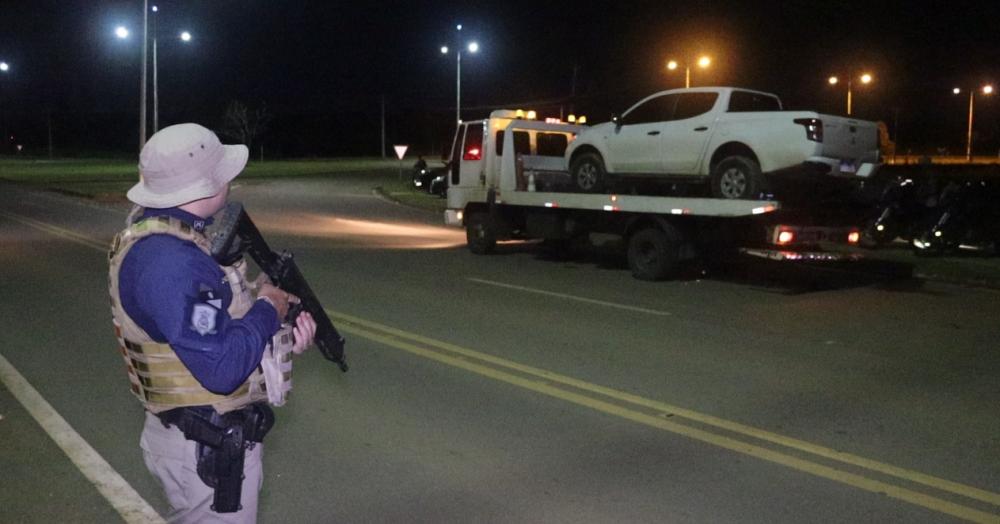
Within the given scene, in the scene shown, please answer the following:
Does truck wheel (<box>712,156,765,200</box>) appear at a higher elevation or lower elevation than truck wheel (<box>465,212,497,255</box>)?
higher

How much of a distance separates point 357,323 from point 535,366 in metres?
2.52

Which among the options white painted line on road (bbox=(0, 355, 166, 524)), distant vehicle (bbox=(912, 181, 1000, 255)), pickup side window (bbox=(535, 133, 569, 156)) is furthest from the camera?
pickup side window (bbox=(535, 133, 569, 156))

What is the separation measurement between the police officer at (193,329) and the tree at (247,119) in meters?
92.3

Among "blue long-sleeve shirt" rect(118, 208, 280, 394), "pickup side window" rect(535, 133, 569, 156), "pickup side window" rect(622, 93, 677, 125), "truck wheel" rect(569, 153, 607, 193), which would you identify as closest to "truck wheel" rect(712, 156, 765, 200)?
"pickup side window" rect(622, 93, 677, 125)

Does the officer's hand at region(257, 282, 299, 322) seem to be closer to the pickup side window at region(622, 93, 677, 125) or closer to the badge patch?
the badge patch

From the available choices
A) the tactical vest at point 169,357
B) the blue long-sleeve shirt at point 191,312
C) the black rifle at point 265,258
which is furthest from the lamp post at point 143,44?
the blue long-sleeve shirt at point 191,312

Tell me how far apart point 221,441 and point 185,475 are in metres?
0.23

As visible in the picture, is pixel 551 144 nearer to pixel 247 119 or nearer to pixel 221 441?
pixel 221 441

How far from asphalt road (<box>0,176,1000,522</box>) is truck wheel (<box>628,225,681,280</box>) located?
1.88 ft

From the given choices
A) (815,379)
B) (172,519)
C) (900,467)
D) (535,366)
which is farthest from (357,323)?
(172,519)

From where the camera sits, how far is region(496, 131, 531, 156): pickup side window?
15.9 m

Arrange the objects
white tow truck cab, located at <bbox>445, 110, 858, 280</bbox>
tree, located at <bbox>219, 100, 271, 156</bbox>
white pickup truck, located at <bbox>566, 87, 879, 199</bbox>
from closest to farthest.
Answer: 1. white pickup truck, located at <bbox>566, 87, 879, 199</bbox>
2. white tow truck cab, located at <bbox>445, 110, 858, 280</bbox>
3. tree, located at <bbox>219, 100, 271, 156</bbox>

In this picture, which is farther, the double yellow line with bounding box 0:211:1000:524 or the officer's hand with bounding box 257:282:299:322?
the double yellow line with bounding box 0:211:1000:524

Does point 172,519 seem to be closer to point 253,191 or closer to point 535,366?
point 535,366
